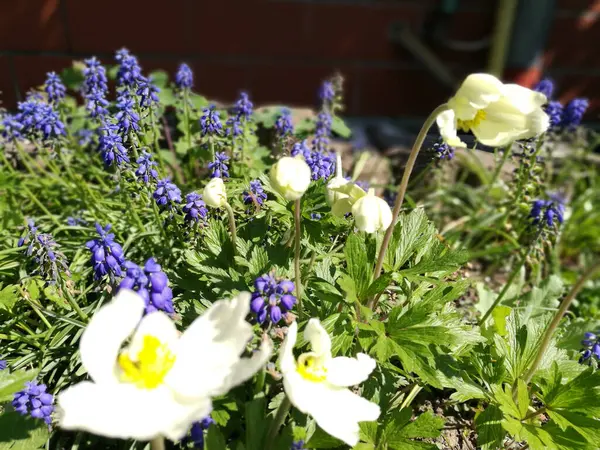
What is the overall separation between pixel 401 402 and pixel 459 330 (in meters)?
0.37

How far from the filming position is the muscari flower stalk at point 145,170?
1.96 meters

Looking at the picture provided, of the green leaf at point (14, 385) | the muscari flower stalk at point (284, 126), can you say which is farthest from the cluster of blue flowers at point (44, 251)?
the muscari flower stalk at point (284, 126)

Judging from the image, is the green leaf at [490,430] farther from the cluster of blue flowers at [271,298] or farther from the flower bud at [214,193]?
the flower bud at [214,193]

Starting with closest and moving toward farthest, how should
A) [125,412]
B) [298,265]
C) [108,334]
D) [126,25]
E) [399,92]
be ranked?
[125,412] → [108,334] → [298,265] → [126,25] → [399,92]

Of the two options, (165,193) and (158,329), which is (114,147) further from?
(158,329)

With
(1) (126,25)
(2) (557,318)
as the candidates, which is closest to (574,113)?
(2) (557,318)

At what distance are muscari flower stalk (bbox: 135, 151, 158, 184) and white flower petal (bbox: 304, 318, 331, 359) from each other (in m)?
0.95

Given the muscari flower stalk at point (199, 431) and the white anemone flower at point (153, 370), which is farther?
the muscari flower stalk at point (199, 431)

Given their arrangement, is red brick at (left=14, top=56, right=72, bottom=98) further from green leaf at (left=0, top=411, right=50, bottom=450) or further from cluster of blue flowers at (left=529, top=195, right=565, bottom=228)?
cluster of blue flowers at (left=529, top=195, right=565, bottom=228)

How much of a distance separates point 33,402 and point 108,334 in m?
0.50

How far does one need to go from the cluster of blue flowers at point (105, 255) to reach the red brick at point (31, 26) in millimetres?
3188

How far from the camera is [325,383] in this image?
53.7 inches

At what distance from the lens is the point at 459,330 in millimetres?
1717

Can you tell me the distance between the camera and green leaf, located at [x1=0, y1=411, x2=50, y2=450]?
150cm
